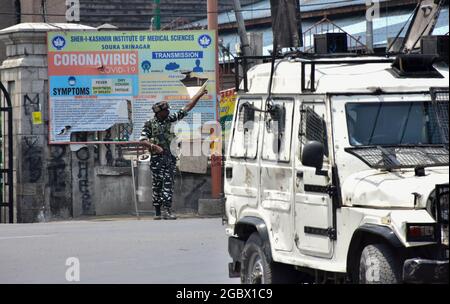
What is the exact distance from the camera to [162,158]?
20.6 meters

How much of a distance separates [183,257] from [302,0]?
25.8 m

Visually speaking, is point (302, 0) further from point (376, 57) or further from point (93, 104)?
point (376, 57)

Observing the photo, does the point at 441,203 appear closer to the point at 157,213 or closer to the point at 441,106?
the point at 441,106

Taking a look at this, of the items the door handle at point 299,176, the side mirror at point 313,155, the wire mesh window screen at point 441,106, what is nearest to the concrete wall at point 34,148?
the door handle at point 299,176

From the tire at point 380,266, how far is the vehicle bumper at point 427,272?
0.29 m

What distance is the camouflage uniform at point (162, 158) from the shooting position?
67.2 ft

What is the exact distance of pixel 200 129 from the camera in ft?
75.3

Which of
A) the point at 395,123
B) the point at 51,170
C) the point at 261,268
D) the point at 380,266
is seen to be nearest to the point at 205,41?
the point at 51,170

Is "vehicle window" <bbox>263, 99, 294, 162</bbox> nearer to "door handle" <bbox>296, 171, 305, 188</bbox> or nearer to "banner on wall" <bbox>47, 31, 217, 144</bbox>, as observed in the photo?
"door handle" <bbox>296, 171, 305, 188</bbox>

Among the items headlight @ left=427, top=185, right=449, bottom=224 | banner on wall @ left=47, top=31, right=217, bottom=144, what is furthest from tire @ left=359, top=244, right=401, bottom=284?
banner on wall @ left=47, top=31, right=217, bottom=144

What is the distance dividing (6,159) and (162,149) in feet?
15.2

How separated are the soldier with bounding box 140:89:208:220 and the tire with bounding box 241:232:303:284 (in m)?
9.58

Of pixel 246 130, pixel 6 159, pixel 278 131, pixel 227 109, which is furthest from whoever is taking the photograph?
pixel 227 109

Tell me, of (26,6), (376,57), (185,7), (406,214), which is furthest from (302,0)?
(406,214)
